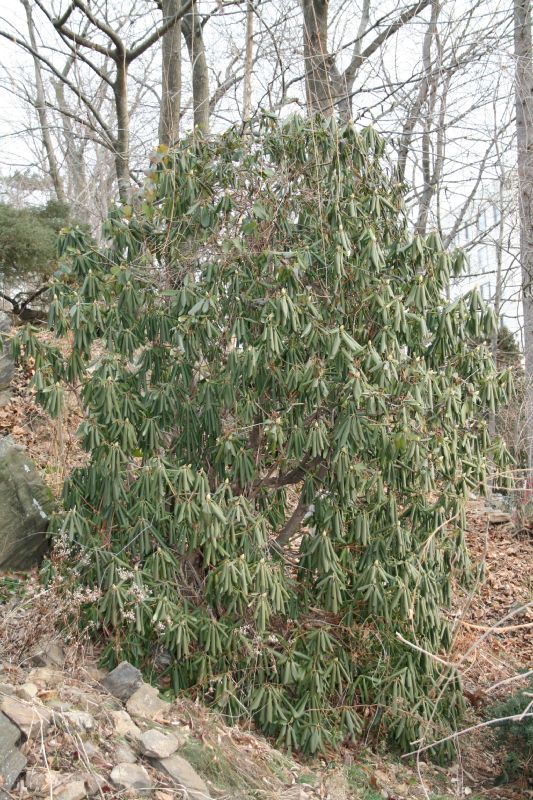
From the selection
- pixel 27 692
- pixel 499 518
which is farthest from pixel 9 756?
pixel 499 518

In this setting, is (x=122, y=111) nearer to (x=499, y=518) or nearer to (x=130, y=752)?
(x=499, y=518)

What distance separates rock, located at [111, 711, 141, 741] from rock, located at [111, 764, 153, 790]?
31cm

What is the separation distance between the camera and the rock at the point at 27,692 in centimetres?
371

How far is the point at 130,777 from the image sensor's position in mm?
3457

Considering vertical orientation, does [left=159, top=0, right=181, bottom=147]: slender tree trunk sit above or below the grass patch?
above

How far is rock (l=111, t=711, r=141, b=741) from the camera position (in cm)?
386

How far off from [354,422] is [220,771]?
2027 mm

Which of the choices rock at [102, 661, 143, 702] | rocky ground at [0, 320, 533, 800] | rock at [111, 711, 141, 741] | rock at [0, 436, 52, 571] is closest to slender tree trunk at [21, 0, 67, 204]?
rock at [0, 436, 52, 571]

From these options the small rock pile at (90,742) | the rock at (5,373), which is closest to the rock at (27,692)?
the small rock pile at (90,742)

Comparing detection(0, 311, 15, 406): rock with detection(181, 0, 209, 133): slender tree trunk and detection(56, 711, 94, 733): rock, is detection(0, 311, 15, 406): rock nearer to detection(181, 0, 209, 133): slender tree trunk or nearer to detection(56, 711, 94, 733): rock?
detection(181, 0, 209, 133): slender tree trunk

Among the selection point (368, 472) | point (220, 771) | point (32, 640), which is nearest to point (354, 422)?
point (368, 472)

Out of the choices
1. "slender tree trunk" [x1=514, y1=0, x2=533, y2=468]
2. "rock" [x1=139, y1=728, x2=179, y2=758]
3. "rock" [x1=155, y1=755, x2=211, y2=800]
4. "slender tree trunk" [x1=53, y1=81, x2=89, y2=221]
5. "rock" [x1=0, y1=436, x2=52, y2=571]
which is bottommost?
"rock" [x1=155, y1=755, x2=211, y2=800]

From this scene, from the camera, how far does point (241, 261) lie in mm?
4914

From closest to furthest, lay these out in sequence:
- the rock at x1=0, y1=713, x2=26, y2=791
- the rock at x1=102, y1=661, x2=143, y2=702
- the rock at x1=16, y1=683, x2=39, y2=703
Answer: the rock at x1=0, y1=713, x2=26, y2=791, the rock at x1=16, y1=683, x2=39, y2=703, the rock at x1=102, y1=661, x2=143, y2=702
